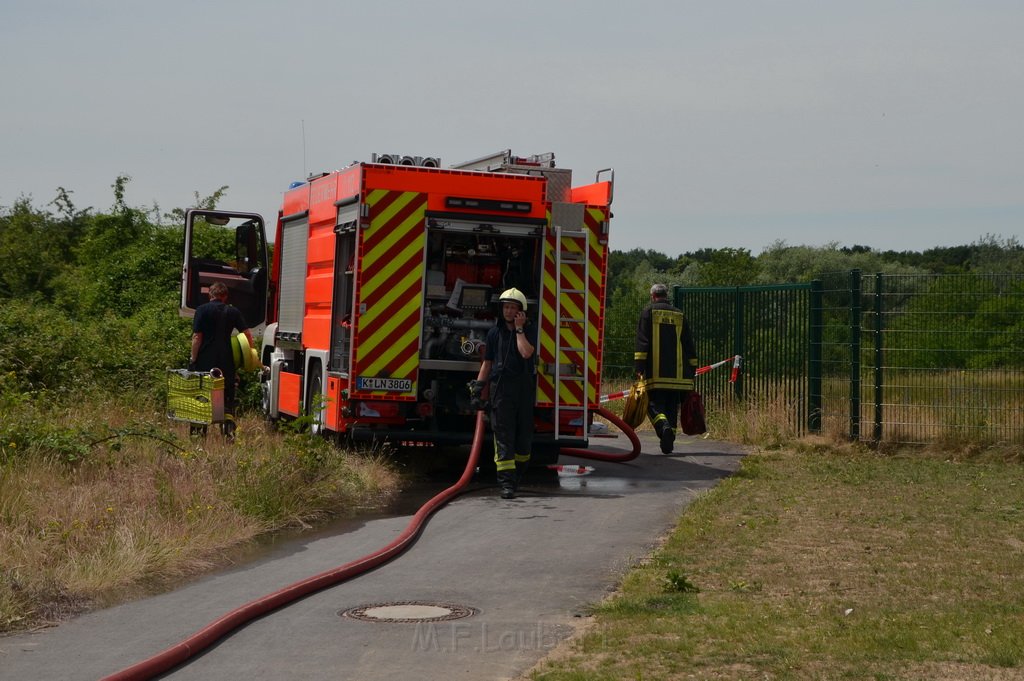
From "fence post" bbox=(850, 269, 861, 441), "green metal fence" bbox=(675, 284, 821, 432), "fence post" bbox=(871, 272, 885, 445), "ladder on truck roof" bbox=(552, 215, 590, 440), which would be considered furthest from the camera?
"green metal fence" bbox=(675, 284, 821, 432)

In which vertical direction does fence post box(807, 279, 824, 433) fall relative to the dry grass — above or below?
above

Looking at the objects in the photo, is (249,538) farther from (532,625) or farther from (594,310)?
(594,310)

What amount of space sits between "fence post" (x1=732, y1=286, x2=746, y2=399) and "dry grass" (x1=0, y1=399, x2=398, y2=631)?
7.11 m

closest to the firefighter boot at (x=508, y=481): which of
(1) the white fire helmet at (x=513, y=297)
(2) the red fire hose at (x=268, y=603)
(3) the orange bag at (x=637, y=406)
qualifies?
(2) the red fire hose at (x=268, y=603)

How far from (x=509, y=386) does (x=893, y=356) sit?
5.72 metres

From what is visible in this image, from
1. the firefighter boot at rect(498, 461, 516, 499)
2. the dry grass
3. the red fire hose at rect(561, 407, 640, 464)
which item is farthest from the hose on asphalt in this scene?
the red fire hose at rect(561, 407, 640, 464)

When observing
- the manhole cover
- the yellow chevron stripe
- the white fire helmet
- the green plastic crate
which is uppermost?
the white fire helmet

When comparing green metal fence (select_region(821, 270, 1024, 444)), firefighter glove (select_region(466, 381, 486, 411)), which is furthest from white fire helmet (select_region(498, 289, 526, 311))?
green metal fence (select_region(821, 270, 1024, 444))

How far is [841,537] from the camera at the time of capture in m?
9.29

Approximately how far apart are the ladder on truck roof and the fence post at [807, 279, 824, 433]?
4.37 metres

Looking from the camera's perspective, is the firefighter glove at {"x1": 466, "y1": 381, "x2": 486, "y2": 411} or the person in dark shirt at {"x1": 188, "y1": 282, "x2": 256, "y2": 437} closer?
the firefighter glove at {"x1": 466, "y1": 381, "x2": 486, "y2": 411}

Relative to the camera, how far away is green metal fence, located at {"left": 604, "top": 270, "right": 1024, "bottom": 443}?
584 inches

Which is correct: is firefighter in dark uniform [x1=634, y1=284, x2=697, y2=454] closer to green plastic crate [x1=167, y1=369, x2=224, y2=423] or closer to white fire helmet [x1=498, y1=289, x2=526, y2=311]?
white fire helmet [x1=498, y1=289, x2=526, y2=311]

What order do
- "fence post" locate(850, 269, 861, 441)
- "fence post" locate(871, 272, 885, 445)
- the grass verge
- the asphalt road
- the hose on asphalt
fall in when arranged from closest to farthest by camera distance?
the hose on asphalt → the grass verge → the asphalt road → "fence post" locate(871, 272, 885, 445) → "fence post" locate(850, 269, 861, 441)
